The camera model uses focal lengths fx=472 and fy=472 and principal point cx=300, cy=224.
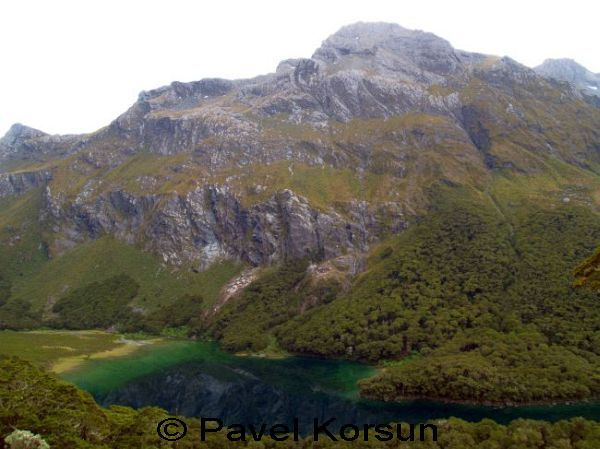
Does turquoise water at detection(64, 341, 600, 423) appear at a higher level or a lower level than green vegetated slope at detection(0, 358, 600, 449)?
lower

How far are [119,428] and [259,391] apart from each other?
271 feet

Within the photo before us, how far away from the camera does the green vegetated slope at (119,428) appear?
59156 millimetres

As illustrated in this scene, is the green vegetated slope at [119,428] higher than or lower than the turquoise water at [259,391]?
higher

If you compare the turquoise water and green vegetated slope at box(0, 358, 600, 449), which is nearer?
green vegetated slope at box(0, 358, 600, 449)

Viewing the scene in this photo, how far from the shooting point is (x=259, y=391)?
15025 cm

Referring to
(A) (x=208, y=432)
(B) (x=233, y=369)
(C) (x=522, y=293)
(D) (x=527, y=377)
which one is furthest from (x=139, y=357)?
(C) (x=522, y=293)

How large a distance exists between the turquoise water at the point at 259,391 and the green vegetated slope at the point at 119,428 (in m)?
29.4

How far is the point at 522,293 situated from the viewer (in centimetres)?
19488

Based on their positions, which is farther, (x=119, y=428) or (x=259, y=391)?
(x=259, y=391)

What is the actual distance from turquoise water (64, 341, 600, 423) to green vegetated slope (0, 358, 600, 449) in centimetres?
2940

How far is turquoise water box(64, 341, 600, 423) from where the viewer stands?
121750 mm

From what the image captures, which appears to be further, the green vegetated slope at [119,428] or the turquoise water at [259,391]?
the turquoise water at [259,391]

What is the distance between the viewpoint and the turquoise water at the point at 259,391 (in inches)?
4793

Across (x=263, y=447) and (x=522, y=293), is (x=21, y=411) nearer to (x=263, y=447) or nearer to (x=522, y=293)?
(x=263, y=447)
